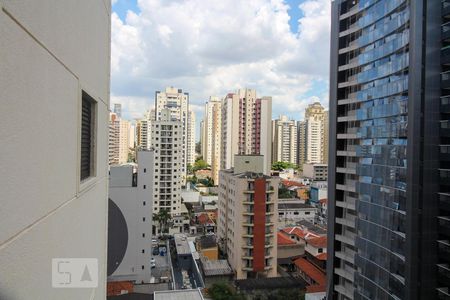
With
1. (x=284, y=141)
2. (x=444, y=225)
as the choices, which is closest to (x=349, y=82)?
(x=444, y=225)

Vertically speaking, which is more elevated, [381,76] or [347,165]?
[381,76]

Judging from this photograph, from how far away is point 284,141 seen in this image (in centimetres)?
5259

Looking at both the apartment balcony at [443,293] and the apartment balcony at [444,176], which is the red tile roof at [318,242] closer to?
the apartment balcony at [443,293]

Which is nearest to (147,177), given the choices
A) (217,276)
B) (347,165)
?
(217,276)

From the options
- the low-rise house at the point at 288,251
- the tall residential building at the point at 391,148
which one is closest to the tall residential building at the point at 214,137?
the low-rise house at the point at 288,251

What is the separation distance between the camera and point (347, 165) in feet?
37.3

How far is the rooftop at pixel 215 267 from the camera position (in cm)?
1570

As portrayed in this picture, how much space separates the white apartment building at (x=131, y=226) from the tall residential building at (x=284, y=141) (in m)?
38.2

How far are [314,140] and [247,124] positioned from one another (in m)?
18.7

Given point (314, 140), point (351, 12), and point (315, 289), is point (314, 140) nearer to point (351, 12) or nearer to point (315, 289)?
point (315, 289)

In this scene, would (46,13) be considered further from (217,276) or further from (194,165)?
(194,165)

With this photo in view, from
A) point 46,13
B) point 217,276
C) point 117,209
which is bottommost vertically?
point 217,276

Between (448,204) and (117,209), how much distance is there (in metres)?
13.0

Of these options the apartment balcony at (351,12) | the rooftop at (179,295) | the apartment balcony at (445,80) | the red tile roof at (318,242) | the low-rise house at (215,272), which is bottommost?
the low-rise house at (215,272)
